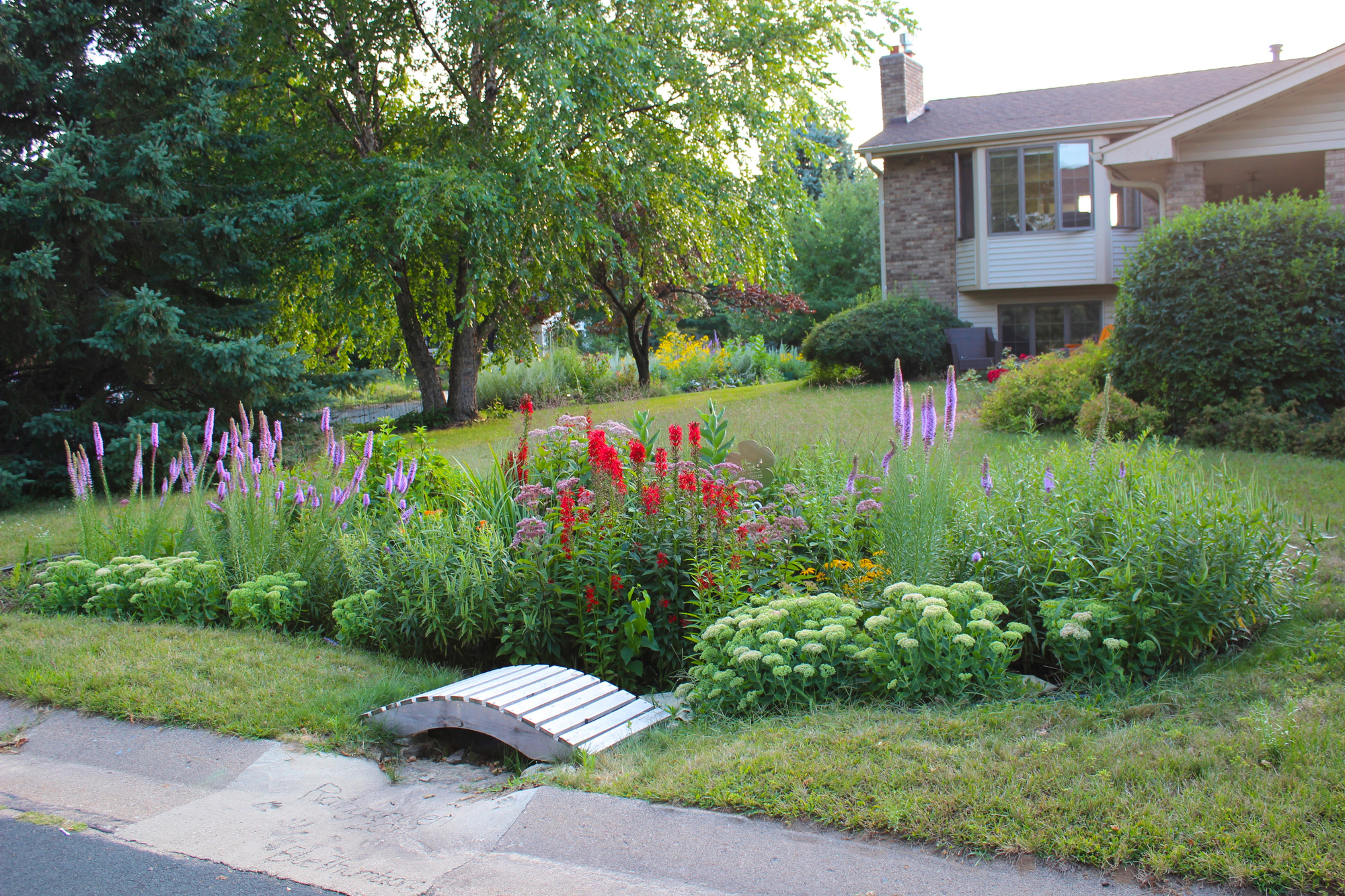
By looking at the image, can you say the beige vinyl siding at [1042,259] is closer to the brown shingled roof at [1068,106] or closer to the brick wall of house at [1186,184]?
the brown shingled roof at [1068,106]

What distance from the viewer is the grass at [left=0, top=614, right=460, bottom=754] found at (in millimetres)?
4137

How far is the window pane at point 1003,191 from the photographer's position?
1962 cm

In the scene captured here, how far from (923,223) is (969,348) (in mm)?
3915

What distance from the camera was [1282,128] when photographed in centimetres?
1291

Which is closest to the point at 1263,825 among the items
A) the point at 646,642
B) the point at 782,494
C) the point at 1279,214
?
the point at 646,642

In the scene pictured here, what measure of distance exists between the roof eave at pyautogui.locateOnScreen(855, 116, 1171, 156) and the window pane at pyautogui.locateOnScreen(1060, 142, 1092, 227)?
34 centimetres

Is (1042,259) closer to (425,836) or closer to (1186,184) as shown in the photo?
(1186,184)

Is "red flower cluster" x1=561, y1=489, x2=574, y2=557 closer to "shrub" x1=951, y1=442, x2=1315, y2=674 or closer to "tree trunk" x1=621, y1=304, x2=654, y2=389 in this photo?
"shrub" x1=951, y1=442, x2=1315, y2=674

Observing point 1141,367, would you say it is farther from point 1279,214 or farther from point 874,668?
point 874,668

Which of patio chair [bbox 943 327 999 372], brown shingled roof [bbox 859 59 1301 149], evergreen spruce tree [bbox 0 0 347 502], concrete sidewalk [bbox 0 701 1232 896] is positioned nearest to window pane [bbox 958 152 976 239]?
brown shingled roof [bbox 859 59 1301 149]

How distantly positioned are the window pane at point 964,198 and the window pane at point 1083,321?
8.93 ft

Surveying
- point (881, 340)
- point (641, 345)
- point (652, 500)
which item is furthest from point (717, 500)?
point (641, 345)

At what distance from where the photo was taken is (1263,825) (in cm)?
267

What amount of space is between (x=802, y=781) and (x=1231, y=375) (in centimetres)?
805
